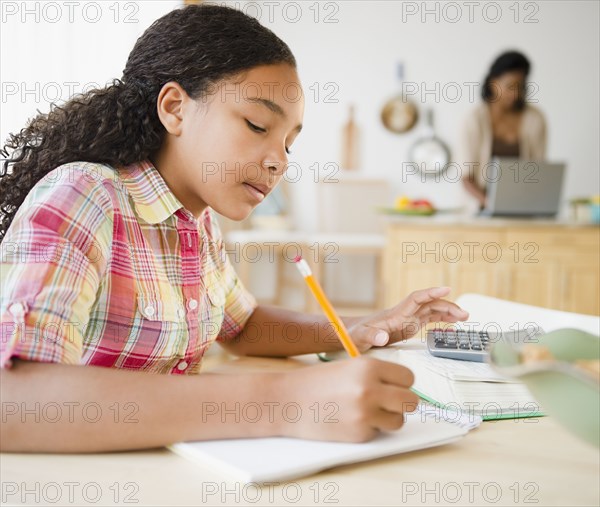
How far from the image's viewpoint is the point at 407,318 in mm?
1094

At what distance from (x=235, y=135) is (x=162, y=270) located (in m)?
0.19

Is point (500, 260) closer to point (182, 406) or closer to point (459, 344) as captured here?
point (459, 344)

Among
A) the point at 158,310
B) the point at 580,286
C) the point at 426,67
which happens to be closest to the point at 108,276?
the point at 158,310

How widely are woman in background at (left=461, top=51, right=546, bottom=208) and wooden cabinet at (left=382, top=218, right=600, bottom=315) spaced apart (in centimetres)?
45

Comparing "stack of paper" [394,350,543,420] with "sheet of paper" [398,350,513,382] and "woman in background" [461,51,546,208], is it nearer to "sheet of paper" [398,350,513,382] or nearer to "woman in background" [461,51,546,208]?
"sheet of paper" [398,350,513,382]

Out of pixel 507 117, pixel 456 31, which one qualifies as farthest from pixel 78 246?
pixel 456 31

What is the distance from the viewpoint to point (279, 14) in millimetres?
A: 5414

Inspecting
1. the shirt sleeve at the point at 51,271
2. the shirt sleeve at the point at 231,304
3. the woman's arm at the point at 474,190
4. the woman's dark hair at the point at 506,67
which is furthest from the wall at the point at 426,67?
the shirt sleeve at the point at 51,271

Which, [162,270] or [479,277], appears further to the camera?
[479,277]

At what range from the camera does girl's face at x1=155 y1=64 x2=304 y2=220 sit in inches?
35.2

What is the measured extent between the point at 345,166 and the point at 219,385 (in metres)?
4.79

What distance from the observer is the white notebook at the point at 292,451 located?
0.56m

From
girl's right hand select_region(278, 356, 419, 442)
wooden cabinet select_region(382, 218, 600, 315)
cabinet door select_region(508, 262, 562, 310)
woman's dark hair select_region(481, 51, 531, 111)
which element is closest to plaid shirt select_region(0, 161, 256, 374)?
girl's right hand select_region(278, 356, 419, 442)

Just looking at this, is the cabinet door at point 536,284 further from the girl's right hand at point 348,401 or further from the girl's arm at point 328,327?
Result: the girl's right hand at point 348,401
